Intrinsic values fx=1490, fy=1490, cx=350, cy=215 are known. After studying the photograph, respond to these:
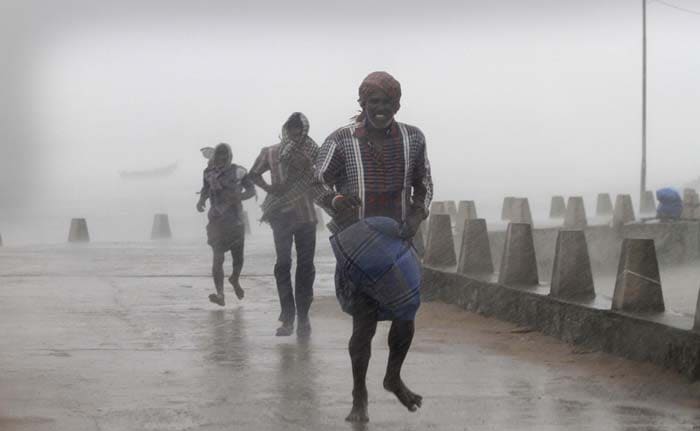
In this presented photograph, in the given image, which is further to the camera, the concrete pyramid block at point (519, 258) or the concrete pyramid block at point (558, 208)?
the concrete pyramid block at point (558, 208)

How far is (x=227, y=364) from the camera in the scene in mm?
9945

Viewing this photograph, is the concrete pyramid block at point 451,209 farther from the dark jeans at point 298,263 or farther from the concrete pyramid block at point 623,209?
the dark jeans at point 298,263

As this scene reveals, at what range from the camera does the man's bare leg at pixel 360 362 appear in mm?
7637

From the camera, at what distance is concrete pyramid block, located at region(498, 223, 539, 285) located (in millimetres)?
12516

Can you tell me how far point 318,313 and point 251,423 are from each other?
664 centimetres

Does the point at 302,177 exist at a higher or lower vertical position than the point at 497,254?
higher

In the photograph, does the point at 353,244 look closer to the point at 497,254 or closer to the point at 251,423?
the point at 251,423

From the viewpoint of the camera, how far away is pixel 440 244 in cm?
1512

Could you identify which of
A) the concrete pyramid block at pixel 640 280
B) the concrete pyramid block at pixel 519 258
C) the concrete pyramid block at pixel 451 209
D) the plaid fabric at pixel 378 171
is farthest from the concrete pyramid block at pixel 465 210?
the plaid fabric at pixel 378 171

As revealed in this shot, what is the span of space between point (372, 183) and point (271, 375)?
206 centimetres

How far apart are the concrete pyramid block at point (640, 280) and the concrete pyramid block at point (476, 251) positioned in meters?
3.83

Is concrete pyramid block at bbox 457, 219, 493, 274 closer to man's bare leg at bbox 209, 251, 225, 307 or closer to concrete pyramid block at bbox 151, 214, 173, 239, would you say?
man's bare leg at bbox 209, 251, 225, 307

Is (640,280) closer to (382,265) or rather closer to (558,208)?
(382,265)

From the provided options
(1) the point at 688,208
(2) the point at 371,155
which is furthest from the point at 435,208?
(2) the point at 371,155
